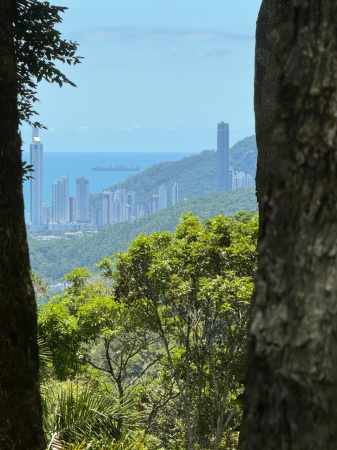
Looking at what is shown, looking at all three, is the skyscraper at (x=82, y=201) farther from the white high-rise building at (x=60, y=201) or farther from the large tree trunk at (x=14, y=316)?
the large tree trunk at (x=14, y=316)

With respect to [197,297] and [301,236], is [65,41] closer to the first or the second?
[301,236]

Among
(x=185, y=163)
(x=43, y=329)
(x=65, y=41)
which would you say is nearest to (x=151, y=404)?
(x=43, y=329)

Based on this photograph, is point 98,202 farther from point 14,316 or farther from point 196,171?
point 14,316

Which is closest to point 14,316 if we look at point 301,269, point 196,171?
point 301,269

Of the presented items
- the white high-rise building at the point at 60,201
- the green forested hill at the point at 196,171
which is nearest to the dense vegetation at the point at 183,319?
the green forested hill at the point at 196,171

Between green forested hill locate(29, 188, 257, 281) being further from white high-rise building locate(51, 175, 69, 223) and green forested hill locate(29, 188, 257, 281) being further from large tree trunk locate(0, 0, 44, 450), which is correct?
large tree trunk locate(0, 0, 44, 450)
